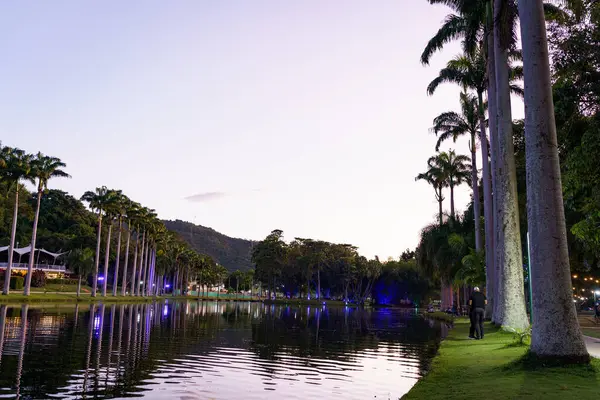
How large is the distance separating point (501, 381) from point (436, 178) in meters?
55.3

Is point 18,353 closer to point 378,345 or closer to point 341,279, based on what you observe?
point 378,345

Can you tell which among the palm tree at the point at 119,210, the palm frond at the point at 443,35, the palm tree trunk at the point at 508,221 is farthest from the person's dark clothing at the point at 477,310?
the palm tree at the point at 119,210

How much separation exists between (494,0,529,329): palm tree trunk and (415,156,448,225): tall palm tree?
129 ft

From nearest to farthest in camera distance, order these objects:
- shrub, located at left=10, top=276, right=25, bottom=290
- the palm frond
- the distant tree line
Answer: the palm frond < shrub, located at left=10, top=276, right=25, bottom=290 < the distant tree line

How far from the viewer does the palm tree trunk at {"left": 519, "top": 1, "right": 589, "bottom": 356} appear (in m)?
13.2

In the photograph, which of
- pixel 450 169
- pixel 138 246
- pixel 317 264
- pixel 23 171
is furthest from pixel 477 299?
pixel 317 264

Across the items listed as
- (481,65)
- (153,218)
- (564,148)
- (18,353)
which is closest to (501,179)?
(564,148)

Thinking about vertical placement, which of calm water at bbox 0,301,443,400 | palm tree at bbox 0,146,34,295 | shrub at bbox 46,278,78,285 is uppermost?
palm tree at bbox 0,146,34,295

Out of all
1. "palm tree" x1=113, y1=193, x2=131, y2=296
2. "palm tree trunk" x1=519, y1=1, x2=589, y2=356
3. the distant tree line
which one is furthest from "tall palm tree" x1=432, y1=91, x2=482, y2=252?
the distant tree line

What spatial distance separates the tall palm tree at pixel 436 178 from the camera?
62.9 meters

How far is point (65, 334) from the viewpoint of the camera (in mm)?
24969

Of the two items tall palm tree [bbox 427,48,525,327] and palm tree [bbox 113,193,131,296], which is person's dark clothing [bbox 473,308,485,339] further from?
palm tree [bbox 113,193,131,296]

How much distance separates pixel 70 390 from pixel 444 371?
9.45 meters

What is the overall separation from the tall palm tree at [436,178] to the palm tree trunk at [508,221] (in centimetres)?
3922
